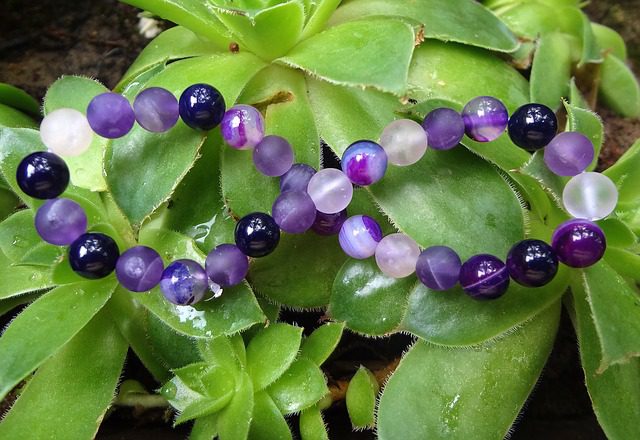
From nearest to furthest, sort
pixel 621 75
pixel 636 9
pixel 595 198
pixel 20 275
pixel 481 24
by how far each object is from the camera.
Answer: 1. pixel 595 198
2. pixel 20 275
3. pixel 481 24
4. pixel 621 75
5. pixel 636 9

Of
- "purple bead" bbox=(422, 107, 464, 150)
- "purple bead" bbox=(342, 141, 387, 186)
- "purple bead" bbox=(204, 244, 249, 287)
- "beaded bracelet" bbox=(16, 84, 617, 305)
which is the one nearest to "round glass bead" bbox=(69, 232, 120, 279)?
"beaded bracelet" bbox=(16, 84, 617, 305)

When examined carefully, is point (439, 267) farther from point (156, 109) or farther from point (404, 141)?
point (156, 109)

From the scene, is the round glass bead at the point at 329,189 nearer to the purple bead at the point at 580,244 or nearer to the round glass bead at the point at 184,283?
the round glass bead at the point at 184,283

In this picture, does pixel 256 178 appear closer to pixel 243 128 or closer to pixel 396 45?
pixel 243 128

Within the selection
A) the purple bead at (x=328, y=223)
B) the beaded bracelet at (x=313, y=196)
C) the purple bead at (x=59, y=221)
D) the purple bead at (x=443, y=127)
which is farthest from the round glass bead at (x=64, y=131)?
the purple bead at (x=443, y=127)

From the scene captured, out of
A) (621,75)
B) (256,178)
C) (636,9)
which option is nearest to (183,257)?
(256,178)

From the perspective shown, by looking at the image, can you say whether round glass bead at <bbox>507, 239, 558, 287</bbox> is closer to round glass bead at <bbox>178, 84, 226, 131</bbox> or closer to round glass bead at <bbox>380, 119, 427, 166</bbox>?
round glass bead at <bbox>380, 119, 427, 166</bbox>
